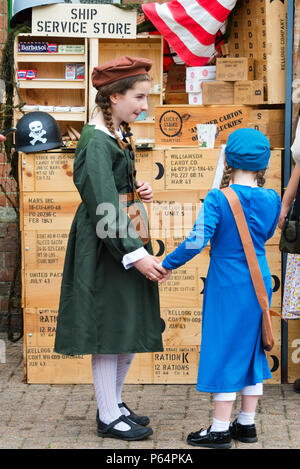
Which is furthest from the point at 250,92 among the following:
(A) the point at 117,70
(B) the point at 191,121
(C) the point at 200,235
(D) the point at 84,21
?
(C) the point at 200,235

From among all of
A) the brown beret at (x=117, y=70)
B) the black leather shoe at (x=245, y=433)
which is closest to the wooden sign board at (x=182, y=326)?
the black leather shoe at (x=245, y=433)

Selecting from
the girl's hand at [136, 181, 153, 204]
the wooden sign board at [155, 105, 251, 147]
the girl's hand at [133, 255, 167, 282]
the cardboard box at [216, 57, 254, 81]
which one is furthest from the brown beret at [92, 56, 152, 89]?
the cardboard box at [216, 57, 254, 81]

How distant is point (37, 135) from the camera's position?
16.6ft

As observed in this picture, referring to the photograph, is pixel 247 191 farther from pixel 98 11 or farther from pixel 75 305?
pixel 98 11

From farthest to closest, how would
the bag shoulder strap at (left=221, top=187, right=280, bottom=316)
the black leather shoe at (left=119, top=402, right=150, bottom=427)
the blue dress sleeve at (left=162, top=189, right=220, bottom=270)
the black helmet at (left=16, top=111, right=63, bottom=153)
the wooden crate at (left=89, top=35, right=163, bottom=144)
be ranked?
the wooden crate at (left=89, top=35, right=163, bottom=144), the black helmet at (left=16, top=111, right=63, bottom=153), the black leather shoe at (left=119, top=402, right=150, bottom=427), the bag shoulder strap at (left=221, top=187, right=280, bottom=316), the blue dress sleeve at (left=162, top=189, right=220, bottom=270)

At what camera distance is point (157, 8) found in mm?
5262

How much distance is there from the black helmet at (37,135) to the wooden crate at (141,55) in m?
0.63

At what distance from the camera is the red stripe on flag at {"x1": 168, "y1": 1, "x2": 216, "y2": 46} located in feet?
17.1

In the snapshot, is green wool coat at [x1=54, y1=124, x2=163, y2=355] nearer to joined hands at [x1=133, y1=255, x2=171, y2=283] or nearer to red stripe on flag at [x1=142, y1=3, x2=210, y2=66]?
joined hands at [x1=133, y1=255, x2=171, y2=283]

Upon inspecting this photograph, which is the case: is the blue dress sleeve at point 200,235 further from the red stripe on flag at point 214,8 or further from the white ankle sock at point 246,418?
the red stripe on flag at point 214,8

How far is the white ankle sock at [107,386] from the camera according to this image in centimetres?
395

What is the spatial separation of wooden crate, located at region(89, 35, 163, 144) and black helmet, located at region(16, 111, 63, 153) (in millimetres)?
625

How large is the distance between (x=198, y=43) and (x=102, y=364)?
240 cm

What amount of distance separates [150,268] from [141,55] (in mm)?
2558
